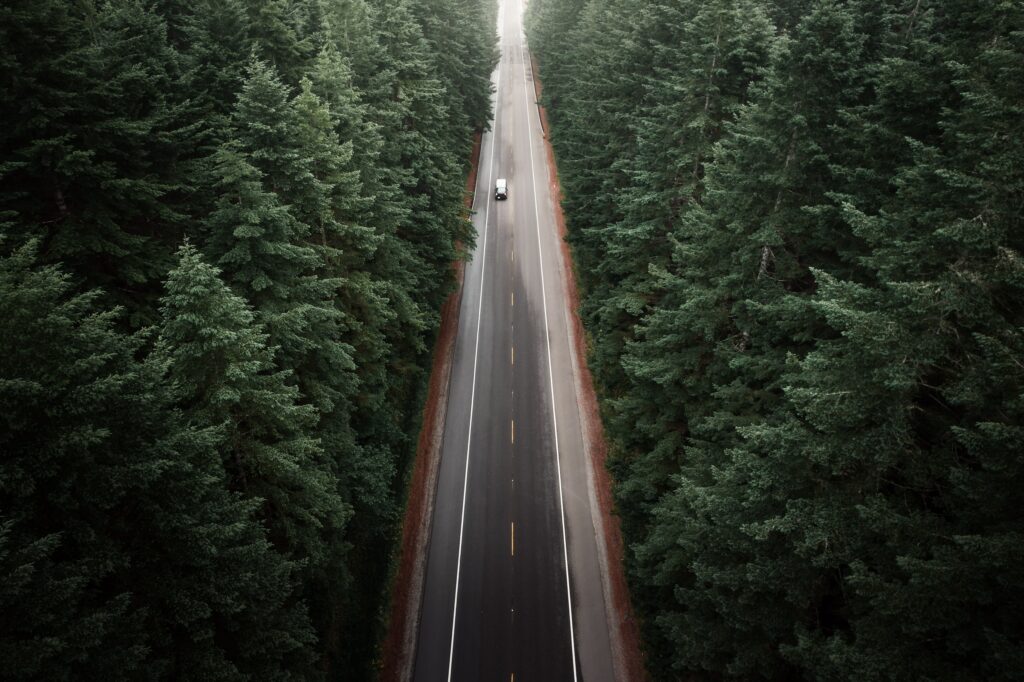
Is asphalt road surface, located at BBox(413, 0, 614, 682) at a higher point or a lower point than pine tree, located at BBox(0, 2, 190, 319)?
lower

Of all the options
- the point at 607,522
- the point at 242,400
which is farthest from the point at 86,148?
the point at 607,522

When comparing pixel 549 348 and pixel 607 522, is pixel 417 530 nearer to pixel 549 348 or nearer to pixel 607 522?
pixel 607 522

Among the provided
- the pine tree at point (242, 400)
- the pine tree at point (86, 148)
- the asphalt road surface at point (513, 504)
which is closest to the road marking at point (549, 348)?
the asphalt road surface at point (513, 504)

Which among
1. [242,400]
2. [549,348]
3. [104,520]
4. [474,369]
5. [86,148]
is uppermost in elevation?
[86,148]

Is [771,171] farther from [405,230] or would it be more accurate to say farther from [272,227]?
[405,230]

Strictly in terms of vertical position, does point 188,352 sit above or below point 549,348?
above

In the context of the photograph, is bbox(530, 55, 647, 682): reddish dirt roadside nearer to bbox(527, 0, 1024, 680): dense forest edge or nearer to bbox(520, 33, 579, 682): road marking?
bbox(527, 0, 1024, 680): dense forest edge

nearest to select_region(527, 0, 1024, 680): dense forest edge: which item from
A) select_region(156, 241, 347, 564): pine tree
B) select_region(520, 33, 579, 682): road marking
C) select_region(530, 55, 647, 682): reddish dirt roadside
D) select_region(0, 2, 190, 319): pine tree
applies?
select_region(530, 55, 647, 682): reddish dirt roadside
